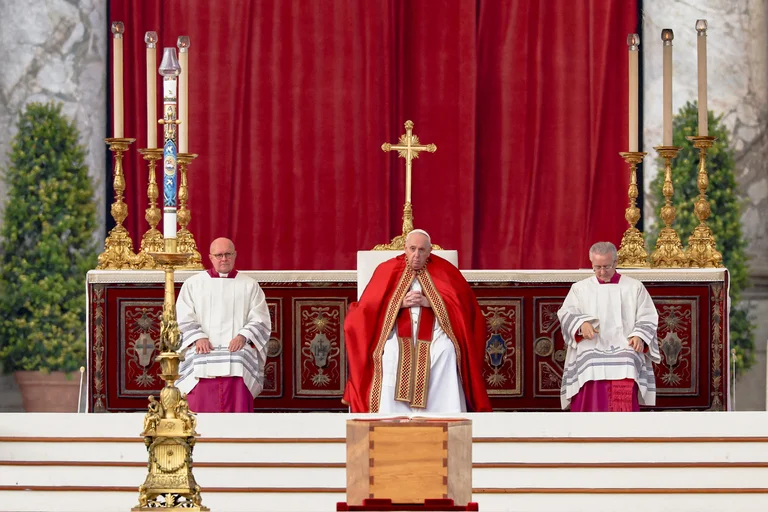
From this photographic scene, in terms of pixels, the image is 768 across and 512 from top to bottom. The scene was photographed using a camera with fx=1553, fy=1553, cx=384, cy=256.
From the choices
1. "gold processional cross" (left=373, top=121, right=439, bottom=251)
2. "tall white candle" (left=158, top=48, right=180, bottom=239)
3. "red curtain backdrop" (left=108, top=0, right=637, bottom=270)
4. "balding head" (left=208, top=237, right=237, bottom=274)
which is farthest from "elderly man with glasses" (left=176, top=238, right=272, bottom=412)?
"tall white candle" (left=158, top=48, right=180, bottom=239)

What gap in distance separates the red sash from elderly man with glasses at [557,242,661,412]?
73 cm

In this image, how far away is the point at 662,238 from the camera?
8961 millimetres

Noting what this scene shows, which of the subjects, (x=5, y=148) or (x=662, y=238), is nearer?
(x=662, y=238)

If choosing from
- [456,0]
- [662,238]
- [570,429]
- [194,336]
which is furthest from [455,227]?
[570,429]

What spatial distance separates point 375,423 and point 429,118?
6.09 m

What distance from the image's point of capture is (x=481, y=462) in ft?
21.4

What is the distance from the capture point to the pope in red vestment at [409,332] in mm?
8055

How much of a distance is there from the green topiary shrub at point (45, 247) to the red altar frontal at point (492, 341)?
1927 mm

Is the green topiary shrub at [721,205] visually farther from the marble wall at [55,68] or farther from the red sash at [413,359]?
the marble wall at [55,68]

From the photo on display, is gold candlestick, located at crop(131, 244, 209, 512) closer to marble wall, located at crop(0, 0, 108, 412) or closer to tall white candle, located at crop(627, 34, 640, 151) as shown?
tall white candle, located at crop(627, 34, 640, 151)

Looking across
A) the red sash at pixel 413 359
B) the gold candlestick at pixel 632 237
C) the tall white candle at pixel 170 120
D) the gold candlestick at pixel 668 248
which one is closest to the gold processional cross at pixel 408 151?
the red sash at pixel 413 359

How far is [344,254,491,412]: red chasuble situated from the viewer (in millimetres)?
8070

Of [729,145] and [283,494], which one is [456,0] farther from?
[283,494]

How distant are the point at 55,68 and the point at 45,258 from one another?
4.56 ft
